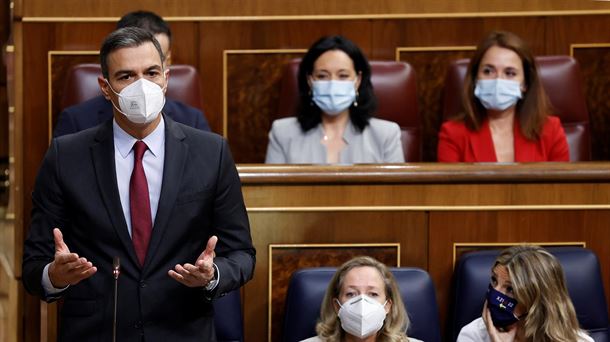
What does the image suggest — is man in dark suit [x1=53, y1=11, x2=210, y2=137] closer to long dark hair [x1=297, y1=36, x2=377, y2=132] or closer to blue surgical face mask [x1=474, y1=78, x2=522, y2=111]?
long dark hair [x1=297, y1=36, x2=377, y2=132]

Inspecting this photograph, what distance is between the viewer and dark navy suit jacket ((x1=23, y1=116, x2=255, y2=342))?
30.1 inches

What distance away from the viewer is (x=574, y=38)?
1.48 m

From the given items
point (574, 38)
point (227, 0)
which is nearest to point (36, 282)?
point (227, 0)

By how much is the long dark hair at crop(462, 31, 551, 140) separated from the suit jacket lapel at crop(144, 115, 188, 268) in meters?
0.61

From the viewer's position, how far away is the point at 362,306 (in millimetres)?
950

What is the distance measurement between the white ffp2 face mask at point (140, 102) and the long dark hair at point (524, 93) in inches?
24.2

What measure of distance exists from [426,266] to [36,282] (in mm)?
442

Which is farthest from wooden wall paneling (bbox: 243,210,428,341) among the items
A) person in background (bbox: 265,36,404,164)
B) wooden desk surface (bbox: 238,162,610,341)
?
person in background (bbox: 265,36,404,164)

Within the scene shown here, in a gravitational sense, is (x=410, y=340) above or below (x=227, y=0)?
below

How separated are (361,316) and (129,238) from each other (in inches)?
10.1

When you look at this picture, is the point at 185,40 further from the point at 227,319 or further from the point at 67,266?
the point at 67,266

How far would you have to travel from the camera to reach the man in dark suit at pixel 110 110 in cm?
113

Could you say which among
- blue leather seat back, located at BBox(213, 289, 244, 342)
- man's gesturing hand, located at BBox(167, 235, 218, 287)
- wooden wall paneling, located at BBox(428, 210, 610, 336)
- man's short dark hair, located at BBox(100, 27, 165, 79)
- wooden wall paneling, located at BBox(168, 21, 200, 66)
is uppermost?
wooden wall paneling, located at BBox(168, 21, 200, 66)

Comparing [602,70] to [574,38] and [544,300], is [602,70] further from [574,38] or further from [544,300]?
[544,300]
